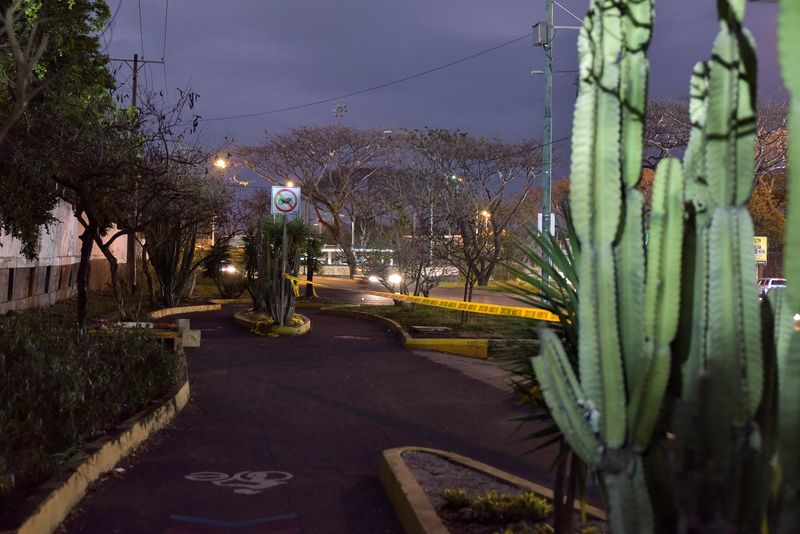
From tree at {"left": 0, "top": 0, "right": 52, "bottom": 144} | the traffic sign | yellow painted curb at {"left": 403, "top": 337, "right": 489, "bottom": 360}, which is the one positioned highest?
tree at {"left": 0, "top": 0, "right": 52, "bottom": 144}

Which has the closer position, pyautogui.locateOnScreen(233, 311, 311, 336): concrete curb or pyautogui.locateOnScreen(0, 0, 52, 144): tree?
pyautogui.locateOnScreen(0, 0, 52, 144): tree

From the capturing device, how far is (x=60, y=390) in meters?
7.13

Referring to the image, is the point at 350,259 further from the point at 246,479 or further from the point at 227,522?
the point at 227,522

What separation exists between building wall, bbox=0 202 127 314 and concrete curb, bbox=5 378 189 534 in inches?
356

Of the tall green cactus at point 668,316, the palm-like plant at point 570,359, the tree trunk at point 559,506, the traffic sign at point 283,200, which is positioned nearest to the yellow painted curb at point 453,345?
the traffic sign at point 283,200

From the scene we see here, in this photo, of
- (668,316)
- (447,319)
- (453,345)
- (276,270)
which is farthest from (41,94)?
(668,316)

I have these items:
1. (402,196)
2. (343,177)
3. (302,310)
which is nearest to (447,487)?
(302,310)

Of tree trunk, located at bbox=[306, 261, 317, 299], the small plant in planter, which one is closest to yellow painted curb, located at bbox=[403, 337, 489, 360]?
the small plant in planter

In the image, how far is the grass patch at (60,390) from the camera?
555cm

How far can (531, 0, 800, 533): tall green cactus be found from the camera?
2996 mm

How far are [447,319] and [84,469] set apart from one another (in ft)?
48.1

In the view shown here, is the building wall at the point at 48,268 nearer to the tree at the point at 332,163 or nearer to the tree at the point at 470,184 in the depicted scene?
the tree at the point at 470,184

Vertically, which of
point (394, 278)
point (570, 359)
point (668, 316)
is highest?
point (394, 278)

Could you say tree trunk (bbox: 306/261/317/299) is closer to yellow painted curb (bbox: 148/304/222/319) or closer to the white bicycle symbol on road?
yellow painted curb (bbox: 148/304/222/319)
